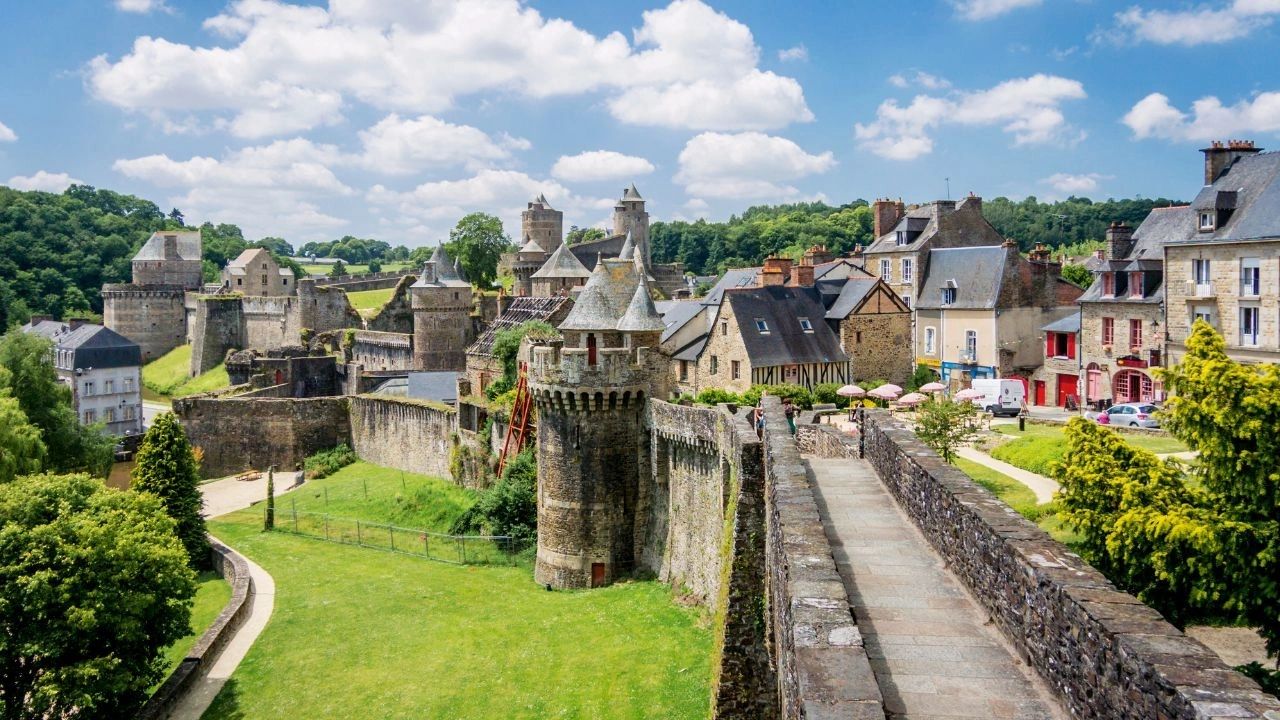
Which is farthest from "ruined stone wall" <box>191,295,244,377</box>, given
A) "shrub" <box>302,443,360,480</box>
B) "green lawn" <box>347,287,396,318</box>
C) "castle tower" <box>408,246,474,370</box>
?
"shrub" <box>302,443,360,480</box>

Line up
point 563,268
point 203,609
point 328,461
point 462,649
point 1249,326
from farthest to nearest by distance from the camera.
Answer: point 563,268, point 328,461, point 1249,326, point 203,609, point 462,649

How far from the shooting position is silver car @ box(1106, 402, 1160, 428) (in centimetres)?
3027

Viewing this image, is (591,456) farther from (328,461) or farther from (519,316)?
(328,461)

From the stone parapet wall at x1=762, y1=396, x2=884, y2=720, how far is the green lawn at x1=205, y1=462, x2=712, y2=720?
8452 mm

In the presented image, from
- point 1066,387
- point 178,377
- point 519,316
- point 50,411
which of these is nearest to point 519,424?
point 519,316

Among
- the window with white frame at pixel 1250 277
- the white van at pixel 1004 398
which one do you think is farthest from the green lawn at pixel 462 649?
the window with white frame at pixel 1250 277

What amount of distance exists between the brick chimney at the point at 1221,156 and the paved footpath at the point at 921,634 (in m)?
28.9

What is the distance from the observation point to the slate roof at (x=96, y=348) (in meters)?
57.7

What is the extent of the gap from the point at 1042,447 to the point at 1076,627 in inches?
862

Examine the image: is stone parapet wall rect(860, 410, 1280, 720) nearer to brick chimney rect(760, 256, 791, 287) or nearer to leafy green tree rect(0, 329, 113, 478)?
brick chimney rect(760, 256, 791, 287)

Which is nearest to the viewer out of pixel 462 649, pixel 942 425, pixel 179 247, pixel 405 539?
pixel 462 649

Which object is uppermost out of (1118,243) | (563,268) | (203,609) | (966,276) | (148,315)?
(563,268)

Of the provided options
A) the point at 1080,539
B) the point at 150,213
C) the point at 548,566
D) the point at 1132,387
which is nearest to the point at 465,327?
the point at 548,566

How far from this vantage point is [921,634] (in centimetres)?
794
